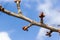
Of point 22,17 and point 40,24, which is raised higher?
point 22,17

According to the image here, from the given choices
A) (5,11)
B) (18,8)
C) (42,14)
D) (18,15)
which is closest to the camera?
(5,11)

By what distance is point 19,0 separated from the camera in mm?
6203

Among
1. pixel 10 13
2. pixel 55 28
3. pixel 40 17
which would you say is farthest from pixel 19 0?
pixel 55 28

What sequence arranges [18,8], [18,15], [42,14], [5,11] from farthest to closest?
[18,8], [42,14], [18,15], [5,11]

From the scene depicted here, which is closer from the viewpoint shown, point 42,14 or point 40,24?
point 40,24

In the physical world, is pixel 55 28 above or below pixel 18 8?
below

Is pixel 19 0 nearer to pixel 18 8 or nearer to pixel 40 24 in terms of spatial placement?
pixel 18 8

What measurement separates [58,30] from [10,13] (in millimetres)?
1906

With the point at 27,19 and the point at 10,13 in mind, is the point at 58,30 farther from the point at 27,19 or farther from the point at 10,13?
the point at 10,13

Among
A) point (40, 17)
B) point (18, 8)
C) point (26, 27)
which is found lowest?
point (26, 27)

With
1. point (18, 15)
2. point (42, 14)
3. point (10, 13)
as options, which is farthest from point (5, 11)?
point (42, 14)

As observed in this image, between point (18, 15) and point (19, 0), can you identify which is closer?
point (18, 15)

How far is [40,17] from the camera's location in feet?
19.2

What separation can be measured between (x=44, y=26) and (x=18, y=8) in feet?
5.41
